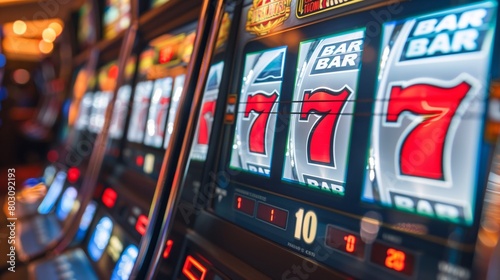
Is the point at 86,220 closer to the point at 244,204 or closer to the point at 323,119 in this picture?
the point at 244,204

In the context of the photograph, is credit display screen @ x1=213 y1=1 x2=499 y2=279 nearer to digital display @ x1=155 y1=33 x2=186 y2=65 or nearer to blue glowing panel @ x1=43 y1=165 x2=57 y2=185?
digital display @ x1=155 y1=33 x2=186 y2=65

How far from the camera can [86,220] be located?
228 cm

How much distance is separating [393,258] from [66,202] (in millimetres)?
2488

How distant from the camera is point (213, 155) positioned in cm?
142

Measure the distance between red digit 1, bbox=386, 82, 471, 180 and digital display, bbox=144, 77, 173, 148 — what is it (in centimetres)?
124

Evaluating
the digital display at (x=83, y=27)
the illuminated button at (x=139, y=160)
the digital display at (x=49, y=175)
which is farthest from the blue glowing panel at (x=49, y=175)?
the illuminated button at (x=139, y=160)

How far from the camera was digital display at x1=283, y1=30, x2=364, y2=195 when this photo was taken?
101cm

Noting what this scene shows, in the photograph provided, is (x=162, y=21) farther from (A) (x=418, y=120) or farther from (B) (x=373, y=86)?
(A) (x=418, y=120)

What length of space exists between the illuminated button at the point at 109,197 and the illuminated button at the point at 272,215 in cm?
112

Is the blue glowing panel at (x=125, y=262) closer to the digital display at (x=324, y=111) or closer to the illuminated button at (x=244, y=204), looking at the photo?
the illuminated button at (x=244, y=204)

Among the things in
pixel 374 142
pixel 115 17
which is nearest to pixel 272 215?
pixel 374 142

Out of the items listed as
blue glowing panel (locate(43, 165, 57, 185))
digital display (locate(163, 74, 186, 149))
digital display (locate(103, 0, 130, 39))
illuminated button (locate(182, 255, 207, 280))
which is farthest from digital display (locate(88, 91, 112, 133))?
illuminated button (locate(182, 255, 207, 280))

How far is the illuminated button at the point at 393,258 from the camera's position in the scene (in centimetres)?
83

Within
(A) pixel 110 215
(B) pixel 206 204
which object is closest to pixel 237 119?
(B) pixel 206 204
